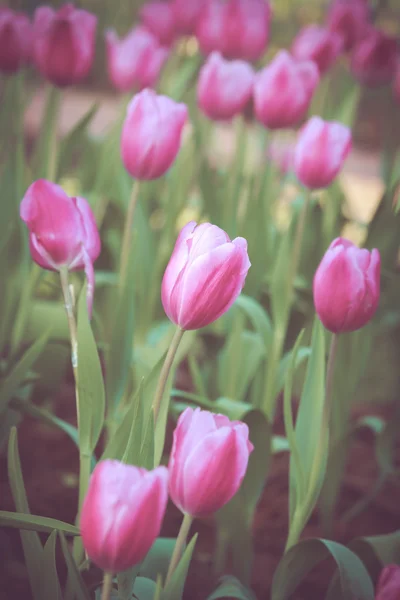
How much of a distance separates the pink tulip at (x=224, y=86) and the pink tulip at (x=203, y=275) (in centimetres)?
64

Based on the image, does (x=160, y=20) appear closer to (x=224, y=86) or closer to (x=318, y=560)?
(x=224, y=86)

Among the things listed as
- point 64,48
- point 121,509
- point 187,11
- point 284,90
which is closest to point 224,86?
point 284,90

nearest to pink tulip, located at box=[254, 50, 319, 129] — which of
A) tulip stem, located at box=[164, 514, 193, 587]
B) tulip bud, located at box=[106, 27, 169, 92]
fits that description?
tulip bud, located at box=[106, 27, 169, 92]

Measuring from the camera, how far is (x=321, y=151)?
36.4 inches

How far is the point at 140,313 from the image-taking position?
121 centimetres

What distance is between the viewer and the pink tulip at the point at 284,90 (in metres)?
1.09

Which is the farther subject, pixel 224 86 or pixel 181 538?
pixel 224 86

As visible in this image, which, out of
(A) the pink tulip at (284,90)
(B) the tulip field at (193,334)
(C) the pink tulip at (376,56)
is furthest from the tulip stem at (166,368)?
(C) the pink tulip at (376,56)

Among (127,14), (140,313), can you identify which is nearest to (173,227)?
(140,313)

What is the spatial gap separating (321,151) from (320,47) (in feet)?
1.92

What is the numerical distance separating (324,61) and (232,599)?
96 centimetres

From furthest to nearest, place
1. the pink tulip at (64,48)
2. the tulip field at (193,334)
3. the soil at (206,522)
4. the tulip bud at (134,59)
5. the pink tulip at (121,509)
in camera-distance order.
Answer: the tulip bud at (134,59) → the pink tulip at (64,48) → the soil at (206,522) → the tulip field at (193,334) → the pink tulip at (121,509)

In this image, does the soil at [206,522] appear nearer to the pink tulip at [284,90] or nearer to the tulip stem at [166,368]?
the tulip stem at [166,368]

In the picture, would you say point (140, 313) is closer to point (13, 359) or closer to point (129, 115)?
point (13, 359)
